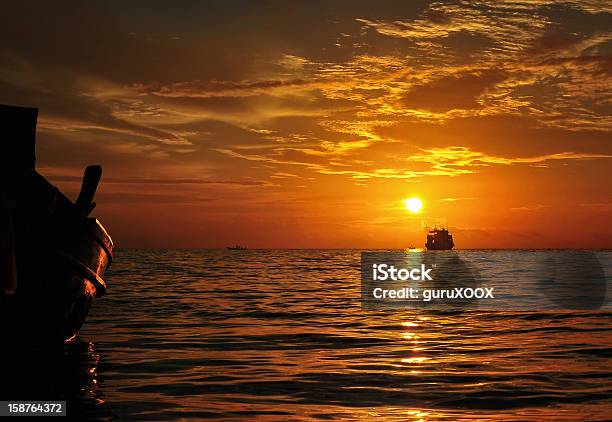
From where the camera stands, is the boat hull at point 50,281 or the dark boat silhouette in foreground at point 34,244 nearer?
the dark boat silhouette in foreground at point 34,244

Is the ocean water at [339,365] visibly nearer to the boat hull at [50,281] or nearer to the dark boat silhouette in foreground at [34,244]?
the boat hull at [50,281]

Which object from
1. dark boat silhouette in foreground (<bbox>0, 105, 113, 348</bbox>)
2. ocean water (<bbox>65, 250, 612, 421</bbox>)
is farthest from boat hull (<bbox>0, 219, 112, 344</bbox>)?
ocean water (<bbox>65, 250, 612, 421</bbox>)

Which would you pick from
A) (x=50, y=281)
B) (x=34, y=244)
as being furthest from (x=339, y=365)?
(x=34, y=244)

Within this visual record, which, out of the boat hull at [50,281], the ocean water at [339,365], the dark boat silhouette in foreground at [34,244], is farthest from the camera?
the boat hull at [50,281]

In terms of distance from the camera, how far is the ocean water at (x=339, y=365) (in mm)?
10539

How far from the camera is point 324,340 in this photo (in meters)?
18.2

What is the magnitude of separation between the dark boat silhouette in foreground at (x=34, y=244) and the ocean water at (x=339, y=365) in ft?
3.87

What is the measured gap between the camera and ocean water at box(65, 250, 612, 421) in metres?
10.5

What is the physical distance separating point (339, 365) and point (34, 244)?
20.2 feet

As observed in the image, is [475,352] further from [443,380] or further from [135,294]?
[135,294]

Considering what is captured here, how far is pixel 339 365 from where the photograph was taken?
46.9 feet

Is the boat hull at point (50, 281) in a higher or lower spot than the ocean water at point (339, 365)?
higher

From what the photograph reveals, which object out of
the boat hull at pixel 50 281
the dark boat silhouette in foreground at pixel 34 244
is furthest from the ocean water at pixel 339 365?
the dark boat silhouette in foreground at pixel 34 244

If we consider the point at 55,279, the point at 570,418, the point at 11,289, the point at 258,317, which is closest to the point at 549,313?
the point at 258,317
